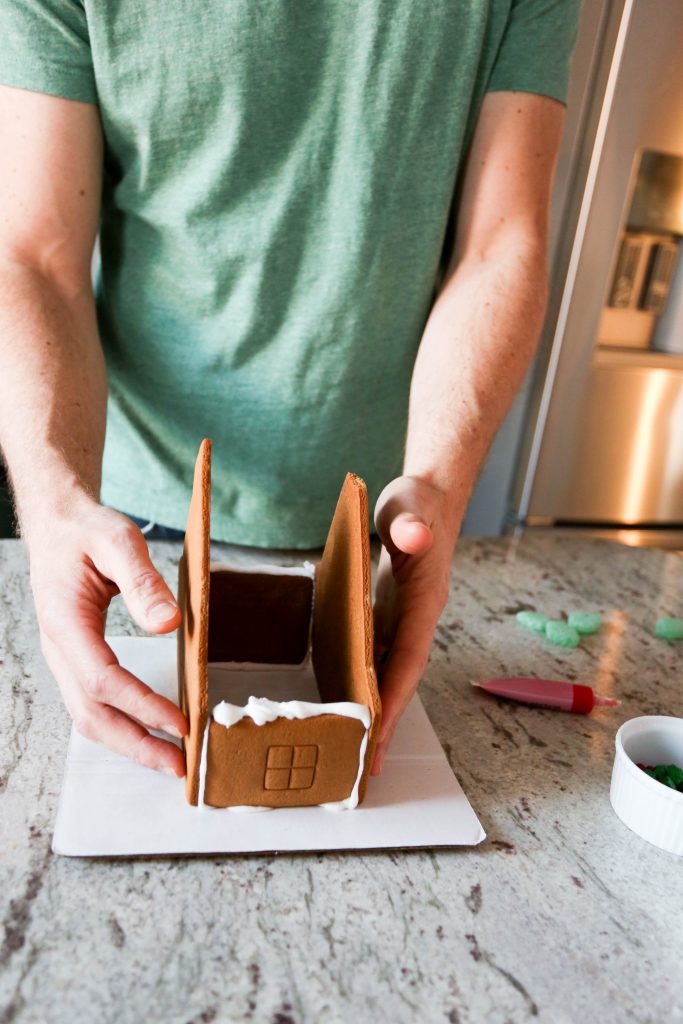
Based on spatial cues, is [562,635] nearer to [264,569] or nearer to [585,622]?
[585,622]

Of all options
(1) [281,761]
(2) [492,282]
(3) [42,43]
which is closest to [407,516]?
(1) [281,761]

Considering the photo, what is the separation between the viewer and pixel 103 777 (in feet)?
2.20

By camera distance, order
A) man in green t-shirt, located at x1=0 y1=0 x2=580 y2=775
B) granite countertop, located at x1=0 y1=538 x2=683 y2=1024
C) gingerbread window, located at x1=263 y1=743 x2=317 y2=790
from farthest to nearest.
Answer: man in green t-shirt, located at x1=0 y1=0 x2=580 y2=775 < gingerbread window, located at x1=263 y1=743 x2=317 y2=790 < granite countertop, located at x1=0 y1=538 x2=683 y2=1024

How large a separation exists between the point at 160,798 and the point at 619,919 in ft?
1.17

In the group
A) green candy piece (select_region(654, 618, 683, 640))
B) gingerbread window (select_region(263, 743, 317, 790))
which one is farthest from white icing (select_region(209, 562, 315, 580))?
green candy piece (select_region(654, 618, 683, 640))

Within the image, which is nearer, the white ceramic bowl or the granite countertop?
the granite countertop

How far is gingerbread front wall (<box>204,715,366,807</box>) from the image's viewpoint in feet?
2.01

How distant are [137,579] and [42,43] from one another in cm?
67

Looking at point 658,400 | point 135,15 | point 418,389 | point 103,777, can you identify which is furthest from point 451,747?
point 658,400

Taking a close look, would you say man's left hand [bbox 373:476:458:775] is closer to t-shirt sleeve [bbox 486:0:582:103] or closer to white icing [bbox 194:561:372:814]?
white icing [bbox 194:561:372:814]

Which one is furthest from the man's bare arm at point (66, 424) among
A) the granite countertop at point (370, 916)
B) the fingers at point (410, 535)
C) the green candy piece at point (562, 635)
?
the green candy piece at point (562, 635)

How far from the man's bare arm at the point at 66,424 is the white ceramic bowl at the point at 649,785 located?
0.37 metres

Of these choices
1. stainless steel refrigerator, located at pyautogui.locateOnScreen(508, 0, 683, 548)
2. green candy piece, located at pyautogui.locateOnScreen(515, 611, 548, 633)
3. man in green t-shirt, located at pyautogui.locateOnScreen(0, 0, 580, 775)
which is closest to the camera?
man in green t-shirt, located at pyautogui.locateOnScreen(0, 0, 580, 775)

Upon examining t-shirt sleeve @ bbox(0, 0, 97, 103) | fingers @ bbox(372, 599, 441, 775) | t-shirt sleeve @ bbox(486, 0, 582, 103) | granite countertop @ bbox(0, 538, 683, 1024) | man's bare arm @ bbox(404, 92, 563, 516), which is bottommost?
granite countertop @ bbox(0, 538, 683, 1024)
